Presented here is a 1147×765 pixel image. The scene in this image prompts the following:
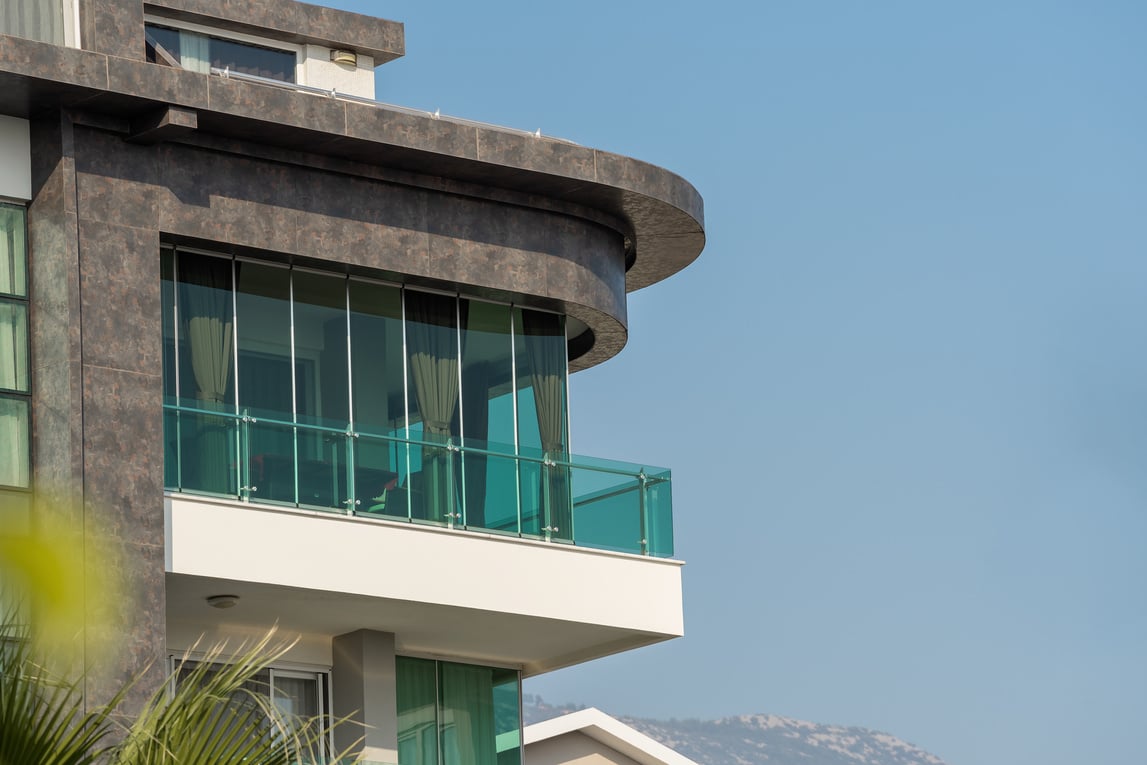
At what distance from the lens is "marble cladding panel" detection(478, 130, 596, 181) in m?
20.2

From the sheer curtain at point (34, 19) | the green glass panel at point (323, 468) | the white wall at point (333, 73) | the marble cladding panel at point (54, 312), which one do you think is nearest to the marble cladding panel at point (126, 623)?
the marble cladding panel at point (54, 312)

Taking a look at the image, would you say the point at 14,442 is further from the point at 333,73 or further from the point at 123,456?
the point at 333,73

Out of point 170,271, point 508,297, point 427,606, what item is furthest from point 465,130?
point 427,606

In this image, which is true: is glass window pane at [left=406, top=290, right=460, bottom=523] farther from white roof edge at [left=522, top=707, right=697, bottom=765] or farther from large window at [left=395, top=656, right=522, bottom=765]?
white roof edge at [left=522, top=707, right=697, bottom=765]

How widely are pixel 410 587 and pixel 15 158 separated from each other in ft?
18.0

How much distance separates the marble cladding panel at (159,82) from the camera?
1764cm

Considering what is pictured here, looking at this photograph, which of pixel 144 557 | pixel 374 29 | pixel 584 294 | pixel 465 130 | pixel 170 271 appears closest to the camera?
pixel 144 557

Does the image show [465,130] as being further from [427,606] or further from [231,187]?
[427,606]

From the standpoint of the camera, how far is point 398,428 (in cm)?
2023

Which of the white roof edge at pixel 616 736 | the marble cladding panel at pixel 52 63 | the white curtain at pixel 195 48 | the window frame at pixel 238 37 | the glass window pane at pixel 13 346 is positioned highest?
the window frame at pixel 238 37

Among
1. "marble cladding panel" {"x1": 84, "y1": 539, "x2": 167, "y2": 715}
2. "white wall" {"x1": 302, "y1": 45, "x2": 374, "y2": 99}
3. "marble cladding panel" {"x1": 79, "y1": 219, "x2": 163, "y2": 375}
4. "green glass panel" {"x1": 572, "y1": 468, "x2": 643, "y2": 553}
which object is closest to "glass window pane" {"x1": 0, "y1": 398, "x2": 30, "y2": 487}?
"marble cladding panel" {"x1": 79, "y1": 219, "x2": 163, "y2": 375}

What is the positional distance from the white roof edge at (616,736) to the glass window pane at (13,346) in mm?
Result: 13228

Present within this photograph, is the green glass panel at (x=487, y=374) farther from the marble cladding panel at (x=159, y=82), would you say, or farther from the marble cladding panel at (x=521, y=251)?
the marble cladding panel at (x=159, y=82)

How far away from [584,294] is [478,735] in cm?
498
